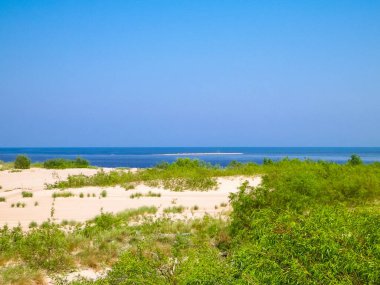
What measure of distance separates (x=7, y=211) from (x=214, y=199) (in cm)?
847

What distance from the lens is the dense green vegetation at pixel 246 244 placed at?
192 inches

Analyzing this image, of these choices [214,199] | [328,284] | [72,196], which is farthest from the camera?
[72,196]

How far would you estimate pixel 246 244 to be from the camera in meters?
6.99

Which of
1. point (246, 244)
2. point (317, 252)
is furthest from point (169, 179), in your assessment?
Result: point (317, 252)

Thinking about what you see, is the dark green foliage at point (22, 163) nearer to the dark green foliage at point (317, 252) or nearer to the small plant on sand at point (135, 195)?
the small plant on sand at point (135, 195)

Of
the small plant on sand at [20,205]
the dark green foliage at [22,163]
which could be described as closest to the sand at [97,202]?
the small plant on sand at [20,205]

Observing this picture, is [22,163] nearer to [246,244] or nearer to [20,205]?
[20,205]

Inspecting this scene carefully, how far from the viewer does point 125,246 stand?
1012cm

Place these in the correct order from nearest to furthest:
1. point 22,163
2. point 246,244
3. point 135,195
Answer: point 246,244, point 135,195, point 22,163

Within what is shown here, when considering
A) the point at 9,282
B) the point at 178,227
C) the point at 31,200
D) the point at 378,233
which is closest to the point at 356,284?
the point at 378,233

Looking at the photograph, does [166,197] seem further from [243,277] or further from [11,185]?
[243,277]

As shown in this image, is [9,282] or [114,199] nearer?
[9,282]

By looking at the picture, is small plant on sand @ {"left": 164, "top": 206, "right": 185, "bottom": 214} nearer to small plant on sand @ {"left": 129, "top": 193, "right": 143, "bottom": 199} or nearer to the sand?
the sand

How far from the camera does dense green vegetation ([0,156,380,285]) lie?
16.0 feet
